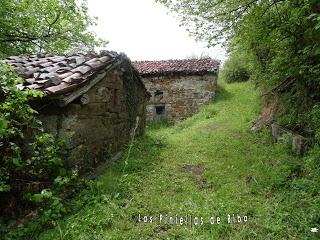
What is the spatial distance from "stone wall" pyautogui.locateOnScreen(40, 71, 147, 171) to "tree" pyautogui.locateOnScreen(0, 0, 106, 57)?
6.86m

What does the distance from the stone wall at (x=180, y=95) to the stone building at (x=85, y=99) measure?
25.9 feet

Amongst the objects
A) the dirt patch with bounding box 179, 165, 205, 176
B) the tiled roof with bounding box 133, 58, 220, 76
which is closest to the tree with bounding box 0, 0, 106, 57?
the tiled roof with bounding box 133, 58, 220, 76

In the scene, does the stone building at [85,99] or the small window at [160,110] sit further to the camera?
the small window at [160,110]

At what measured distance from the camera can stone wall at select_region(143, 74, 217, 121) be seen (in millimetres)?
14969

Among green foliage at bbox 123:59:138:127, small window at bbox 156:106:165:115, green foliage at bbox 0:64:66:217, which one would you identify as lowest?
small window at bbox 156:106:165:115

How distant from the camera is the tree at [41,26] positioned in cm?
1098

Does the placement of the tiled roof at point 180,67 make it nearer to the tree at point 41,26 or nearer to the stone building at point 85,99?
the tree at point 41,26

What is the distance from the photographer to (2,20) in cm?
1045

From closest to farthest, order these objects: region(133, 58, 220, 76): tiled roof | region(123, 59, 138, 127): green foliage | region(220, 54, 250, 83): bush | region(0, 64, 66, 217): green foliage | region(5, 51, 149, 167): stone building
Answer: region(0, 64, 66, 217): green foliage < region(5, 51, 149, 167): stone building < region(123, 59, 138, 127): green foliage < region(133, 58, 220, 76): tiled roof < region(220, 54, 250, 83): bush

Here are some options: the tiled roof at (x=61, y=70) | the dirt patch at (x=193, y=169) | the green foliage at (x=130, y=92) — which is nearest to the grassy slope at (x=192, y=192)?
the dirt patch at (x=193, y=169)

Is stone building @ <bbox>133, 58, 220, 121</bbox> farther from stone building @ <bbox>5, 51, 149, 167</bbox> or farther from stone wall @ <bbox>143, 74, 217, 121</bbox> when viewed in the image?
stone building @ <bbox>5, 51, 149, 167</bbox>

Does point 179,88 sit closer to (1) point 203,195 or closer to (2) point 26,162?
(1) point 203,195

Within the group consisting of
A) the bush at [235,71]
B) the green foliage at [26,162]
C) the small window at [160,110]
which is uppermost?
the bush at [235,71]

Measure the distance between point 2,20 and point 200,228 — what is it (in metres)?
10.9
